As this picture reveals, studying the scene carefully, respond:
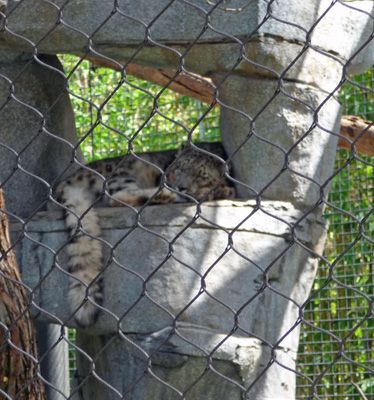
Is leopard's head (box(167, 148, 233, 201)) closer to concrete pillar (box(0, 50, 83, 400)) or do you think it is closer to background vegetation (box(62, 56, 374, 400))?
concrete pillar (box(0, 50, 83, 400))

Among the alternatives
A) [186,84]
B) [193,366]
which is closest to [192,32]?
[186,84]

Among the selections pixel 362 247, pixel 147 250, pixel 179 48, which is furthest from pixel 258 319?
pixel 362 247

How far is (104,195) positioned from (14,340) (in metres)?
0.91

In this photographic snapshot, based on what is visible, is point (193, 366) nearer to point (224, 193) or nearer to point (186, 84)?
point (224, 193)

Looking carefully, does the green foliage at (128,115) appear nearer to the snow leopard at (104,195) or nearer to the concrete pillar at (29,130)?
the snow leopard at (104,195)

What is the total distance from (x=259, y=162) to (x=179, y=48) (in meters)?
0.46

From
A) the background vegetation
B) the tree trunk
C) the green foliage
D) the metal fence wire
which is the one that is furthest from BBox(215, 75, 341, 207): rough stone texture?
the green foliage

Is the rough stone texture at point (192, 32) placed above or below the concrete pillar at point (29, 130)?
above

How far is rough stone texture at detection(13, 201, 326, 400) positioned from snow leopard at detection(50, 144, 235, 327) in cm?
6

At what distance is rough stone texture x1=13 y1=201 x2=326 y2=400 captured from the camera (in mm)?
2195

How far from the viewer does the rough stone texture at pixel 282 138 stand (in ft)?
7.78

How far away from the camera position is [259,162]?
95.3 inches

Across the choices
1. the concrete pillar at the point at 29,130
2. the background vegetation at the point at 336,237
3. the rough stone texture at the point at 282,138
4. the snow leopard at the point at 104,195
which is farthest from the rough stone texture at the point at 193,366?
the background vegetation at the point at 336,237

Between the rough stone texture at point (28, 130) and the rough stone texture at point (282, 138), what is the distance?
25.4 inches
